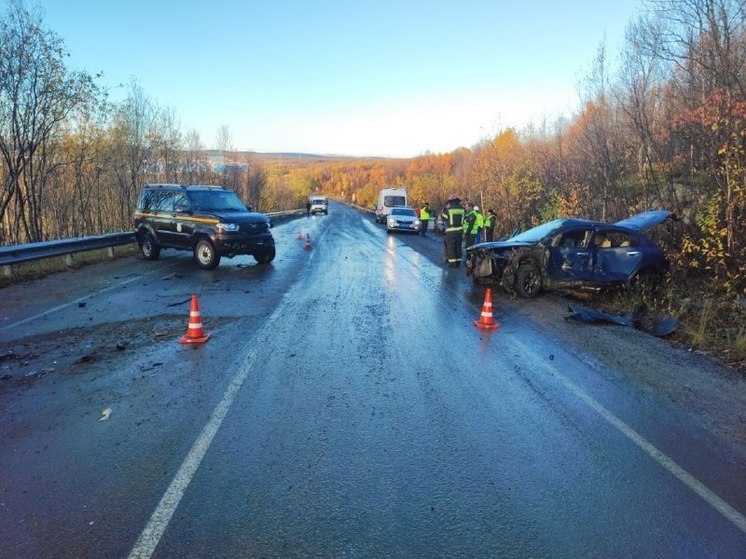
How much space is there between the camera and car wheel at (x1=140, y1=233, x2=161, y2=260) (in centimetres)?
1600

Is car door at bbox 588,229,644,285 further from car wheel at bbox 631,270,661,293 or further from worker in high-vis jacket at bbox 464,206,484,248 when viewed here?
worker in high-vis jacket at bbox 464,206,484,248

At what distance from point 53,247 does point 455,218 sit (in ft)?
36.4

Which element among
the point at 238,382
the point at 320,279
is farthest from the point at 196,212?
the point at 238,382

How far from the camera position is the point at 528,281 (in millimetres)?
10609

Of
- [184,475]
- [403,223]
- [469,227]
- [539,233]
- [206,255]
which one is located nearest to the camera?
[184,475]

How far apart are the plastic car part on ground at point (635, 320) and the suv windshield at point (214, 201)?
10.3 meters

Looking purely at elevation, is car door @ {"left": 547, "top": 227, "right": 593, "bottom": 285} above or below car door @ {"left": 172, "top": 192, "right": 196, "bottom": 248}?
below

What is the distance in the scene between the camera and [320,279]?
12.6m

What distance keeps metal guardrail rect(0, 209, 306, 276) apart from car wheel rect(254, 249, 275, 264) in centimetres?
498

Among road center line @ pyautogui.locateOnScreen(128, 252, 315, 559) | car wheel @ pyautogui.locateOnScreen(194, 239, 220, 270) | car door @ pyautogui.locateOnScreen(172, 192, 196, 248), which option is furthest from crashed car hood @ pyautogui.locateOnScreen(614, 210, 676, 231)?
car door @ pyautogui.locateOnScreen(172, 192, 196, 248)

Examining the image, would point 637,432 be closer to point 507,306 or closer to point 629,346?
point 629,346

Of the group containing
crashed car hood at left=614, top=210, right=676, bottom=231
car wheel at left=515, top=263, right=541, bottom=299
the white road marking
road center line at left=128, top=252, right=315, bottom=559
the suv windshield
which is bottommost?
road center line at left=128, top=252, right=315, bottom=559

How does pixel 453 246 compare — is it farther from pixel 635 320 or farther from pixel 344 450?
pixel 344 450

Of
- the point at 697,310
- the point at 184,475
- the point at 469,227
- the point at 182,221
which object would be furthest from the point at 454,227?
the point at 184,475
